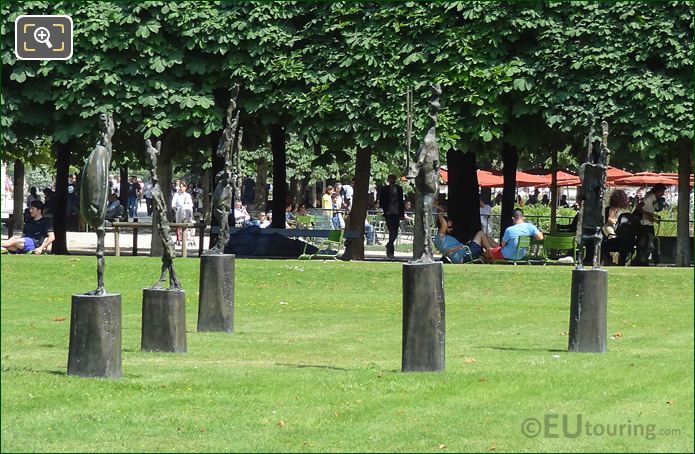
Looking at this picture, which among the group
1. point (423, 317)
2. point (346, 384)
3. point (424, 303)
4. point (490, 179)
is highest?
point (490, 179)

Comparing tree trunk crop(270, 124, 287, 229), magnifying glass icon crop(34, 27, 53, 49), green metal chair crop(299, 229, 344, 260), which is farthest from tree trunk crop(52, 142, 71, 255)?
magnifying glass icon crop(34, 27, 53, 49)

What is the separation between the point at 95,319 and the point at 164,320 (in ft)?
8.12

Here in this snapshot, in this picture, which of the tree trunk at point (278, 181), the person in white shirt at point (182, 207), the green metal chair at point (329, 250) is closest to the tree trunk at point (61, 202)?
the tree trunk at point (278, 181)

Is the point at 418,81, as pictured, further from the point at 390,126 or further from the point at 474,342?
the point at 474,342

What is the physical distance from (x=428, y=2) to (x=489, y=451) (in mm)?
20398

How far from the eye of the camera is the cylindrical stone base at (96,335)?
12.4 meters

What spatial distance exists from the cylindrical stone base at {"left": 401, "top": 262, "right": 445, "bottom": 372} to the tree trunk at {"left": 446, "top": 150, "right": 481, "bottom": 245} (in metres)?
18.6

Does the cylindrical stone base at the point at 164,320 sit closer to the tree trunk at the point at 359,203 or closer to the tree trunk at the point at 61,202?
the tree trunk at the point at 359,203

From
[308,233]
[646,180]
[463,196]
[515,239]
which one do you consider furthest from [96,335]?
[646,180]

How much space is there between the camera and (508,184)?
35.8m

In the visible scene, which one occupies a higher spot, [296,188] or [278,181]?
[296,188]

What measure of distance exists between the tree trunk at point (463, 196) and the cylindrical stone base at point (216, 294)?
14289mm

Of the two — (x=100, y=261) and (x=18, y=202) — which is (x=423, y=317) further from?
(x=18, y=202)

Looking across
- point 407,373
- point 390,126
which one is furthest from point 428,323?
point 390,126
